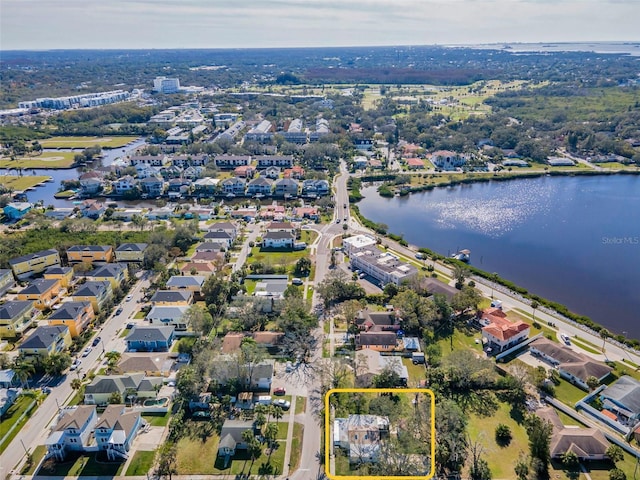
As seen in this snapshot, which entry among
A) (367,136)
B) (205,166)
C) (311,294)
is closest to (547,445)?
(311,294)

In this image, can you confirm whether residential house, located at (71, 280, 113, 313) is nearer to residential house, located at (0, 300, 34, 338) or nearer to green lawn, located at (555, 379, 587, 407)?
residential house, located at (0, 300, 34, 338)

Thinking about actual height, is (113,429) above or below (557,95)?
below

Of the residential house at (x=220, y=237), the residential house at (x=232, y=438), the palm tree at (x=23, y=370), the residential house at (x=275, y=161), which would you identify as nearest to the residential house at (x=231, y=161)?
the residential house at (x=275, y=161)

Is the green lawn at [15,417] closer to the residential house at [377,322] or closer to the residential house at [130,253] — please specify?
the residential house at [130,253]

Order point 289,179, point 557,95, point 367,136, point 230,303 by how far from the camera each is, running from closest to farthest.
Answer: point 230,303
point 289,179
point 367,136
point 557,95

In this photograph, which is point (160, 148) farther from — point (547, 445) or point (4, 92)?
point (4, 92)

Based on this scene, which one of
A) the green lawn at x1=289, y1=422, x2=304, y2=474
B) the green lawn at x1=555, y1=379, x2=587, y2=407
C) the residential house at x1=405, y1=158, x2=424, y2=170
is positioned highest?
the residential house at x1=405, y1=158, x2=424, y2=170

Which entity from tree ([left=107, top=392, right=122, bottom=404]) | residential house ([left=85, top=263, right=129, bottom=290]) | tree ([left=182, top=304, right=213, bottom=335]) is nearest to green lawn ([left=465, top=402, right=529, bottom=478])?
tree ([left=182, top=304, right=213, bottom=335])
